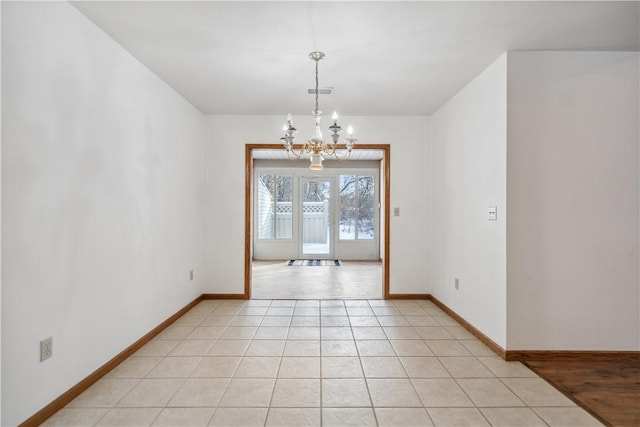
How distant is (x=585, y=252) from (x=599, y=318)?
53cm

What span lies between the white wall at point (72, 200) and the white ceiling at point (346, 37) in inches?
13.4

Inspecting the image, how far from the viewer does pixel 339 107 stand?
4.01 metres

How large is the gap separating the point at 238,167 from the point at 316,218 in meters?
3.81

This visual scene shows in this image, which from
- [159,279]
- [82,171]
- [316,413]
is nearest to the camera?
[316,413]

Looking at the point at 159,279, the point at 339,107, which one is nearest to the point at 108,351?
the point at 159,279

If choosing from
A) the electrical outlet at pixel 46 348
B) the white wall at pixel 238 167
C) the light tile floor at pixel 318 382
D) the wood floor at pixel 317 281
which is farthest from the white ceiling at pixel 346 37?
the wood floor at pixel 317 281

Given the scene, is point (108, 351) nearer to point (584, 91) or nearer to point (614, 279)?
point (614, 279)

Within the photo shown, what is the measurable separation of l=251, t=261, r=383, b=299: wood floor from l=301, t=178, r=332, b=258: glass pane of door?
2.52 ft

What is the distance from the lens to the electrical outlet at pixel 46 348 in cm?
180

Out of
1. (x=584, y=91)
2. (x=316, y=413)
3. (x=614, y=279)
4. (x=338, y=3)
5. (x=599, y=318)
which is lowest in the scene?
(x=316, y=413)

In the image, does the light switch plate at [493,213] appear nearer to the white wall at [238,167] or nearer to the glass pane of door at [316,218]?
the white wall at [238,167]

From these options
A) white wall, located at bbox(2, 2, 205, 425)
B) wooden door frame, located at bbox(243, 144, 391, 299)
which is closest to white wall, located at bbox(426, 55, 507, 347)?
wooden door frame, located at bbox(243, 144, 391, 299)

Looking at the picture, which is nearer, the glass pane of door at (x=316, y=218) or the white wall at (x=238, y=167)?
the white wall at (x=238, y=167)

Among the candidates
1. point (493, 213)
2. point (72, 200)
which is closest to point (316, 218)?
point (493, 213)
